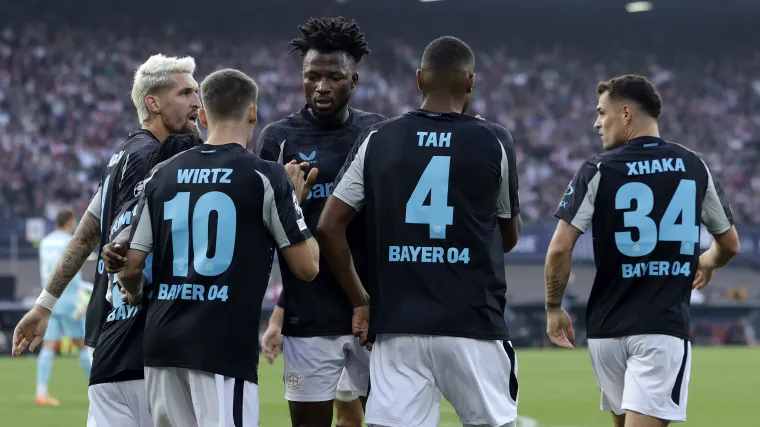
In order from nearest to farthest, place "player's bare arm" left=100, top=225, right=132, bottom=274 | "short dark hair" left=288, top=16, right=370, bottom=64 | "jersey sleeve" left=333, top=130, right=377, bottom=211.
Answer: "player's bare arm" left=100, top=225, right=132, bottom=274 < "jersey sleeve" left=333, top=130, right=377, bottom=211 < "short dark hair" left=288, top=16, right=370, bottom=64

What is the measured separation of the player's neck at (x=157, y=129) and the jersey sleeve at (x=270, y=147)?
30.4 inches

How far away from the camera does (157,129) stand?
17.5 ft

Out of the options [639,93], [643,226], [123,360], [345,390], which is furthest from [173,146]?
[639,93]

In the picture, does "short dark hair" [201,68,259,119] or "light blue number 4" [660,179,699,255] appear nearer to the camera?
"short dark hair" [201,68,259,119]

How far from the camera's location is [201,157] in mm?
4590

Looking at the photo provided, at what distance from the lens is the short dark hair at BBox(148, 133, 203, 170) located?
488 centimetres

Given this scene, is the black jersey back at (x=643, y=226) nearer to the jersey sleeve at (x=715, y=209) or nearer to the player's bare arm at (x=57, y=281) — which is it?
the jersey sleeve at (x=715, y=209)

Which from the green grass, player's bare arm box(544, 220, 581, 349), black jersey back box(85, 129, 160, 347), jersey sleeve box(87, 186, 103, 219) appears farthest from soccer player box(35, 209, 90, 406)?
player's bare arm box(544, 220, 581, 349)

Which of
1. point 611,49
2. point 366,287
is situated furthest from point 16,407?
point 611,49

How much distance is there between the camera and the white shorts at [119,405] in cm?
491

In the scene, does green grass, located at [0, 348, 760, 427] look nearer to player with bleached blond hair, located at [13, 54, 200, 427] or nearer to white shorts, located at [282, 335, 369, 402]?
white shorts, located at [282, 335, 369, 402]

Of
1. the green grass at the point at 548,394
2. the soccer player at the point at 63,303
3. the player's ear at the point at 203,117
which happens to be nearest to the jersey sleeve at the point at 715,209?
the player's ear at the point at 203,117

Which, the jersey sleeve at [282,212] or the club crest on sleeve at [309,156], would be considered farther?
the club crest on sleeve at [309,156]

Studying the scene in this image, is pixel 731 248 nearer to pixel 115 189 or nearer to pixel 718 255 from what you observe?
pixel 718 255
